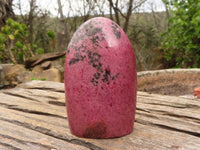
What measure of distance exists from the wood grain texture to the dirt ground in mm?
880

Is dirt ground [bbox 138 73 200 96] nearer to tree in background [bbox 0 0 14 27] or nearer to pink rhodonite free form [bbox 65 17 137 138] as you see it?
pink rhodonite free form [bbox 65 17 137 138]

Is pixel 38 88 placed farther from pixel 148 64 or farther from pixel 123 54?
pixel 148 64

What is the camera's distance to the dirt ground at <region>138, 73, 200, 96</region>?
3208mm

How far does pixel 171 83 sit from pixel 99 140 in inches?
86.5

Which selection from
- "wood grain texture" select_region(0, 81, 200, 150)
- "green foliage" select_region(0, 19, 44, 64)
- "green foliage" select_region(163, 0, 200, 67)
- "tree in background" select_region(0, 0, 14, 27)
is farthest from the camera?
"tree in background" select_region(0, 0, 14, 27)

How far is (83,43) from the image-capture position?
145 centimetres

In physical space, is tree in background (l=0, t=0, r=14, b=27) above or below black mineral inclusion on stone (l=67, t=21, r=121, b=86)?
above

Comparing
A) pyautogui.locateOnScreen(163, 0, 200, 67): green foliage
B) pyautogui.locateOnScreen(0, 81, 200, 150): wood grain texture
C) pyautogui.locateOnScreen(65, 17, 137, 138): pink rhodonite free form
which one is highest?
pyautogui.locateOnScreen(163, 0, 200, 67): green foliage

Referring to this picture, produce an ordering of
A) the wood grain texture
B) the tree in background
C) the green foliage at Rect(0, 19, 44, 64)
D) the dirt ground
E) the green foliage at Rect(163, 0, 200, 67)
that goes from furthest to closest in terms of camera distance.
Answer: the tree in background, the green foliage at Rect(0, 19, 44, 64), the green foliage at Rect(163, 0, 200, 67), the dirt ground, the wood grain texture

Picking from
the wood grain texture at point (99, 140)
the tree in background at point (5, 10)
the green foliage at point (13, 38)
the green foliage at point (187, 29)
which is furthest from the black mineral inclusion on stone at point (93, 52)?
the tree in background at point (5, 10)

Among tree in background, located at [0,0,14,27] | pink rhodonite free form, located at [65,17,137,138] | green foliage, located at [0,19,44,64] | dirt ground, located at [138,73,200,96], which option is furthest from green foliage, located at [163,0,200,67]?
tree in background, located at [0,0,14,27]

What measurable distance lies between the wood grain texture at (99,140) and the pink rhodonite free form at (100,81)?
0.34ft

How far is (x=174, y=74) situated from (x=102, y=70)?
224 centimetres

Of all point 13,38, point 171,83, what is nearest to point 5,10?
point 13,38
